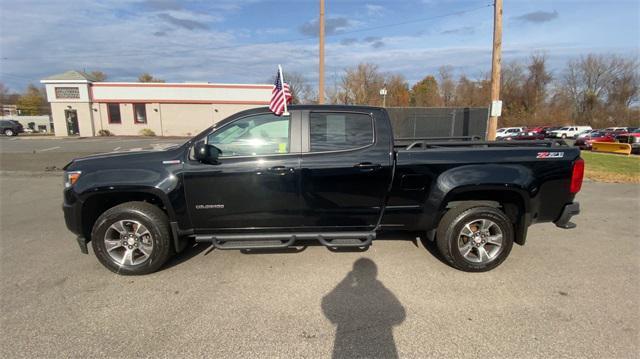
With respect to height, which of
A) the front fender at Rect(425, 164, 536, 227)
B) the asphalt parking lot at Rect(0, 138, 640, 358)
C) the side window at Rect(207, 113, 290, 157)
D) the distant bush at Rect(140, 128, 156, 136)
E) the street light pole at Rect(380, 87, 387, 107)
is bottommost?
the asphalt parking lot at Rect(0, 138, 640, 358)

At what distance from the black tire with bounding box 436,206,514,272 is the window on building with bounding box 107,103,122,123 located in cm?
3730

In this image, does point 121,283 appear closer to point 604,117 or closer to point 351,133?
point 351,133

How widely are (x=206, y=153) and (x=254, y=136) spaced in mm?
564

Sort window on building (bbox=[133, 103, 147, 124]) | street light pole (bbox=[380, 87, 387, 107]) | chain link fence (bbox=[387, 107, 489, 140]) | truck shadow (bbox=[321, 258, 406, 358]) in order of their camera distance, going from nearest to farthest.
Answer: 1. truck shadow (bbox=[321, 258, 406, 358])
2. chain link fence (bbox=[387, 107, 489, 140])
3. street light pole (bbox=[380, 87, 387, 107])
4. window on building (bbox=[133, 103, 147, 124])

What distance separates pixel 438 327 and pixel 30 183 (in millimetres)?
10641

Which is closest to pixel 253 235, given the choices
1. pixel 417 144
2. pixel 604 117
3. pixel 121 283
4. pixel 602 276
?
pixel 121 283

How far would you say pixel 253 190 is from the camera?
352 cm

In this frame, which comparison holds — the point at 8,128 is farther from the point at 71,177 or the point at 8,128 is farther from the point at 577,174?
the point at 577,174

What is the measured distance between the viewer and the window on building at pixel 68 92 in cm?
3222

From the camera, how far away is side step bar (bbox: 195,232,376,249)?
3564mm

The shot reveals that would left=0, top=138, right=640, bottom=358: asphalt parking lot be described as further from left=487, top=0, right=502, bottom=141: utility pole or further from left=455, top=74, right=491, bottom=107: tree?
left=455, top=74, right=491, bottom=107: tree

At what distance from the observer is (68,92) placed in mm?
32312

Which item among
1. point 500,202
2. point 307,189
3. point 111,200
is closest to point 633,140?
point 500,202

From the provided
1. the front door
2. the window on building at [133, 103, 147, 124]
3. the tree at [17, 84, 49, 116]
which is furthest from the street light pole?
the tree at [17, 84, 49, 116]
